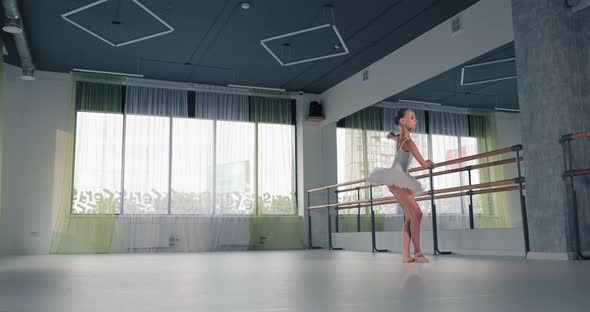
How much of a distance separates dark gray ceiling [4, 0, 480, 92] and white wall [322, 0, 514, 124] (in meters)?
0.16

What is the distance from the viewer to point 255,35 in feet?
22.5

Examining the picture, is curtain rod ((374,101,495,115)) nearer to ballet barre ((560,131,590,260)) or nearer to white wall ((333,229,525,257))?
white wall ((333,229,525,257))

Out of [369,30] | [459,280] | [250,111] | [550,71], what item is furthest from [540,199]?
[250,111]

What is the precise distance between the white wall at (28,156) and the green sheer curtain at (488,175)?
694 centimetres

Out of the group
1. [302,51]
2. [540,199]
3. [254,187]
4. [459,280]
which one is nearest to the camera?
[459,280]

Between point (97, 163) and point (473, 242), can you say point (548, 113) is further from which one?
point (97, 163)

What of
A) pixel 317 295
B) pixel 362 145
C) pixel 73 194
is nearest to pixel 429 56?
pixel 362 145

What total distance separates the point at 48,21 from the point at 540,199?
576 centimetres

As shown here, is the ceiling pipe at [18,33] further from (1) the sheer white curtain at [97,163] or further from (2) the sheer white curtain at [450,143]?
(2) the sheer white curtain at [450,143]

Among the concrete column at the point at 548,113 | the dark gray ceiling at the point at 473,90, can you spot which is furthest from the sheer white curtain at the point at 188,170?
the concrete column at the point at 548,113

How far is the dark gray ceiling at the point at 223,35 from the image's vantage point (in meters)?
5.98

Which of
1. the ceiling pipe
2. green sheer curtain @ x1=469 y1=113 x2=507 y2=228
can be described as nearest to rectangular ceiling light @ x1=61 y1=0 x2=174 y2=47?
the ceiling pipe

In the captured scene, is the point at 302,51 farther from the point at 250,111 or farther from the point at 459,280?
the point at 459,280

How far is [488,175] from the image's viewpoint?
8.99 meters
